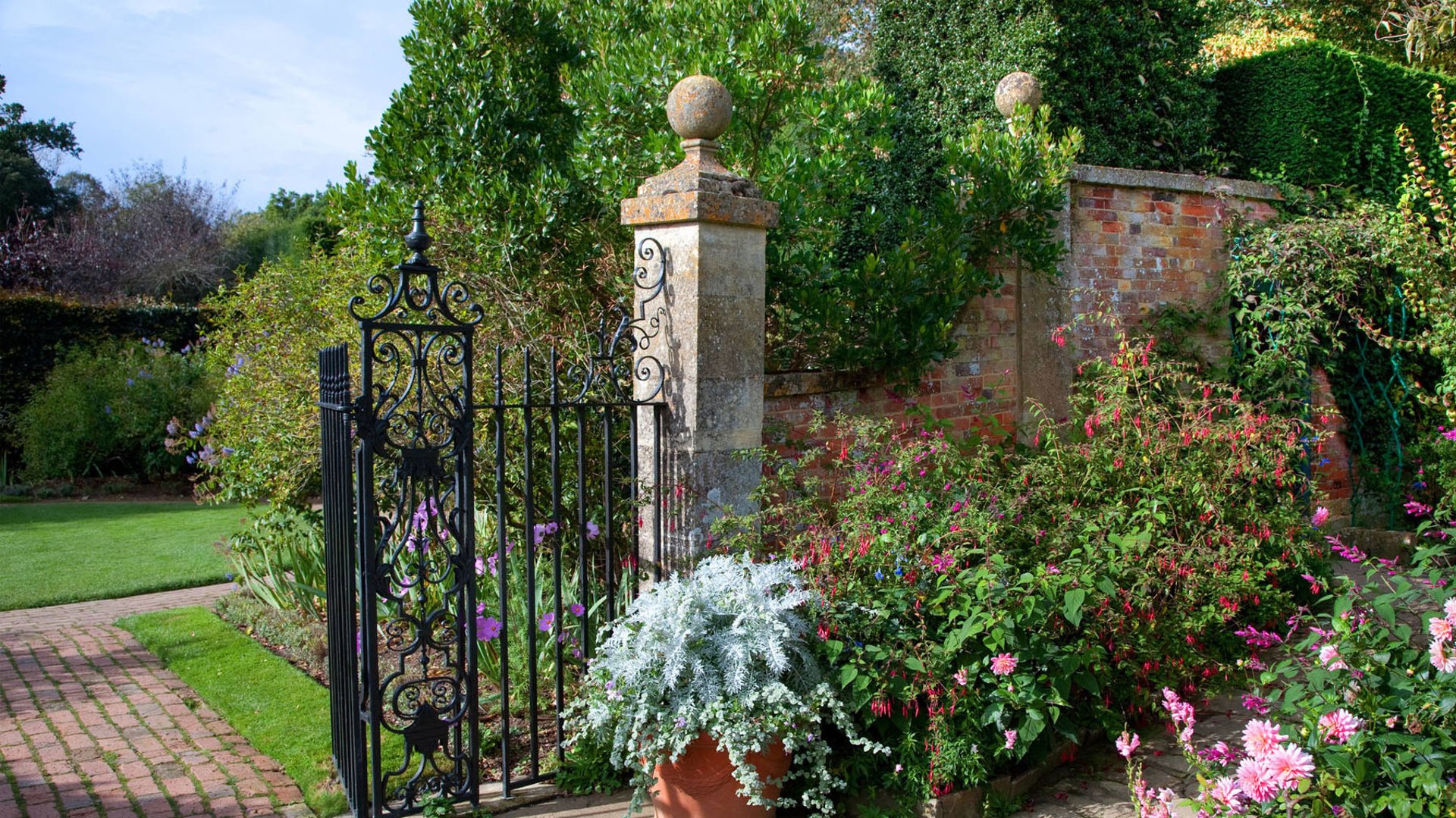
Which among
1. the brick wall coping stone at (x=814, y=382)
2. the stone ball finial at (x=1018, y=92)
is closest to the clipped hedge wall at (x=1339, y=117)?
the stone ball finial at (x=1018, y=92)

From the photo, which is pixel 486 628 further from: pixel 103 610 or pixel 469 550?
pixel 103 610

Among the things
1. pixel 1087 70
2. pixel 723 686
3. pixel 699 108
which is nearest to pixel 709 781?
pixel 723 686

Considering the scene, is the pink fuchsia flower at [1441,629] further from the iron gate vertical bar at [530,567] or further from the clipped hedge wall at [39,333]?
the clipped hedge wall at [39,333]

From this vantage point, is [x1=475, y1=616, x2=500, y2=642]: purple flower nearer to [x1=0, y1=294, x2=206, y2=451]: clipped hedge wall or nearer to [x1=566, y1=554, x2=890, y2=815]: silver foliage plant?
[x1=566, y1=554, x2=890, y2=815]: silver foliage plant

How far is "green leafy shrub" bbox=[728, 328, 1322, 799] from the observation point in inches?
127

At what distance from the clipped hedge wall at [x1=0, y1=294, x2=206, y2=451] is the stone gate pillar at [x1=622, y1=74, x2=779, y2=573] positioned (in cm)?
1045

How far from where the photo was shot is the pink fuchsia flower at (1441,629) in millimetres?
2471

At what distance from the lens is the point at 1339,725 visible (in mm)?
2367

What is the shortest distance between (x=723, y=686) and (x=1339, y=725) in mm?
1674

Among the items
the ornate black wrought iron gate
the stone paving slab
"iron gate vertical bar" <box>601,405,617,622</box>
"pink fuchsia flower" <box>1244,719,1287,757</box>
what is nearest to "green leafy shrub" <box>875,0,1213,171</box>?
the ornate black wrought iron gate

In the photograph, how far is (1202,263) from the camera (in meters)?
6.51

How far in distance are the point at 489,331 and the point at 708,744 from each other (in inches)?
110

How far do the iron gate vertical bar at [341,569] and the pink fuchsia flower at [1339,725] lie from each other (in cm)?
276

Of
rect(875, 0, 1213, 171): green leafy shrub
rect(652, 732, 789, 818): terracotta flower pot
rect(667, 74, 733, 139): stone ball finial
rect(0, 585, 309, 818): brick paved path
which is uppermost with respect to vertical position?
rect(875, 0, 1213, 171): green leafy shrub
